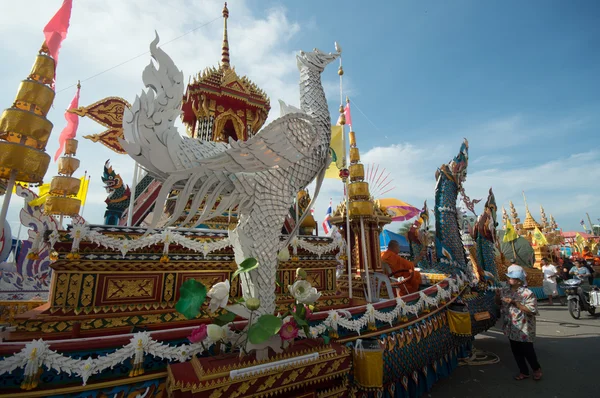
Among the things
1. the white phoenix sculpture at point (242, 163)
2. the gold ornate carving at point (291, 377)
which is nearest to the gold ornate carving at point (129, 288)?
the white phoenix sculpture at point (242, 163)

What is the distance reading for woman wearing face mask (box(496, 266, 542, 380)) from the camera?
15.0 ft

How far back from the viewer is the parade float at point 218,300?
1967 millimetres

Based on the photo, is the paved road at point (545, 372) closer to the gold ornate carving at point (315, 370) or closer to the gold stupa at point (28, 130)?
the gold ornate carving at point (315, 370)

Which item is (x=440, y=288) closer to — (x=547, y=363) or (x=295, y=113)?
(x=547, y=363)

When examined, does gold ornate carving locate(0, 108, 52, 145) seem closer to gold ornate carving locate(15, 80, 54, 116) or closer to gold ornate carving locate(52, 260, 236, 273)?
gold ornate carving locate(15, 80, 54, 116)

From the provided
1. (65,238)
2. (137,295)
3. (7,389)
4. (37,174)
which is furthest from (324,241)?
(37,174)

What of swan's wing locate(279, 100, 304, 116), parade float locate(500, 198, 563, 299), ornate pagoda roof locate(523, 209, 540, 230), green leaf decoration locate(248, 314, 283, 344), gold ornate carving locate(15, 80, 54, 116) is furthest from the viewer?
ornate pagoda roof locate(523, 209, 540, 230)

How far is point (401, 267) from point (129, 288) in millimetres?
6435

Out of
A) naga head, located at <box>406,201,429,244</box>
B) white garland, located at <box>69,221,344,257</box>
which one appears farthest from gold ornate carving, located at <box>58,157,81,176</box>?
naga head, located at <box>406,201,429,244</box>

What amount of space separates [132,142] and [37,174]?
12.6 ft

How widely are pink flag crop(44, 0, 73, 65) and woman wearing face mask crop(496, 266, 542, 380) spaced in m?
9.96

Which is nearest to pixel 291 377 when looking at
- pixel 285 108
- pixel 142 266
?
pixel 285 108

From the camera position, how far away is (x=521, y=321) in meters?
4.62

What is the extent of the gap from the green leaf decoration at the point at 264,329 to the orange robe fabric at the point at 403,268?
5586mm
